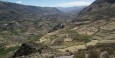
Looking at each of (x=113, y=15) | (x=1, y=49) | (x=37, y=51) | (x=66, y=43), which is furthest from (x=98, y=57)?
(x=113, y=15)

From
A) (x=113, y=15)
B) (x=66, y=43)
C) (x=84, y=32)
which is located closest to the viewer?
(x=66, y=43)

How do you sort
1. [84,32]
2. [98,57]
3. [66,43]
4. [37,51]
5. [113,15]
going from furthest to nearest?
[113,15]
[84,32]
[66,43]
[37,51]
[98,57]

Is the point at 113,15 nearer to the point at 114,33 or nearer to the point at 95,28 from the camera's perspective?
the point at 95,28

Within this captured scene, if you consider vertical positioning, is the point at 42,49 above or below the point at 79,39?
above

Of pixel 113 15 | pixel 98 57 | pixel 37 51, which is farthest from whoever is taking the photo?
pixel 113 15

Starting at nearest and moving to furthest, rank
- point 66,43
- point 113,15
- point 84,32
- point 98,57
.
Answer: point 98,57 → point 66,43 → point 84,32 → point 113,15

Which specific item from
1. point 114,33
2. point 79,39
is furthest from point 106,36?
point 79,39

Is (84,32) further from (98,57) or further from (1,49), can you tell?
(98,57)

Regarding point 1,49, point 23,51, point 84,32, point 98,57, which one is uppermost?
point 98,57

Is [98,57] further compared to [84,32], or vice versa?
[84,32]
